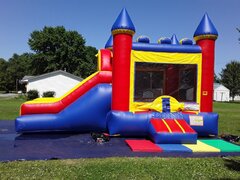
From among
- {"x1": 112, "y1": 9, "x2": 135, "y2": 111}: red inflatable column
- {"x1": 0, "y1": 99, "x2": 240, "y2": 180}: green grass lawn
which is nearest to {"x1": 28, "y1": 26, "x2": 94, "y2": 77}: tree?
{"x1": 112, "y1": 9, "x2": 135, "y2": 111}: red inflatable column

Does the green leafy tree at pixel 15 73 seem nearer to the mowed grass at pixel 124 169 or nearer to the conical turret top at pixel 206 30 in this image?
the conical turret top at pixel 206 30

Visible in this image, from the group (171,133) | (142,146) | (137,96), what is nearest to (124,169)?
(142,146)

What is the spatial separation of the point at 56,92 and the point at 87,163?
73.6 ft

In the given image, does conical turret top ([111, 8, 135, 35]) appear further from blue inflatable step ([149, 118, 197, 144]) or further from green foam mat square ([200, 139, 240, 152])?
green foam mat square ([200, 139, 240, 152])

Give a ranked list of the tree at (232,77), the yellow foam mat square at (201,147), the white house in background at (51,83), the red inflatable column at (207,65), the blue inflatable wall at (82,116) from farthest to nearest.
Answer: the tree at (232,77), the white house in background at (51,83), the red inflatable column at (207,65), the blue inflatable wall at (82,116), the yellow foam mat square at (201,147)

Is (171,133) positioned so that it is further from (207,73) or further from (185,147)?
(207,73)

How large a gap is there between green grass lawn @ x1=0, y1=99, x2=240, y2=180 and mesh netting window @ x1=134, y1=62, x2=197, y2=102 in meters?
2.80

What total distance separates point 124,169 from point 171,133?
2.32 m

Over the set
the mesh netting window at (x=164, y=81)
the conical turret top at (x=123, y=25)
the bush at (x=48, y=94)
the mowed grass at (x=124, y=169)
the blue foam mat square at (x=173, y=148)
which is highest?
the conical turret top at (x=123, y=25)

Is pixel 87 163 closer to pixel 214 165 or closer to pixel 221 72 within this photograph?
pixel 214 165

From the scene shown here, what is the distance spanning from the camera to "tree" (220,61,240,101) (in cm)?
4731

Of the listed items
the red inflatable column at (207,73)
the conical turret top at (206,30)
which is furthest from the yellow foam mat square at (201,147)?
the conical turret top at (206,30)

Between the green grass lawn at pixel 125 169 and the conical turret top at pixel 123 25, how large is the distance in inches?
141

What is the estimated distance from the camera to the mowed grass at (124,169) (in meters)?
4.13
